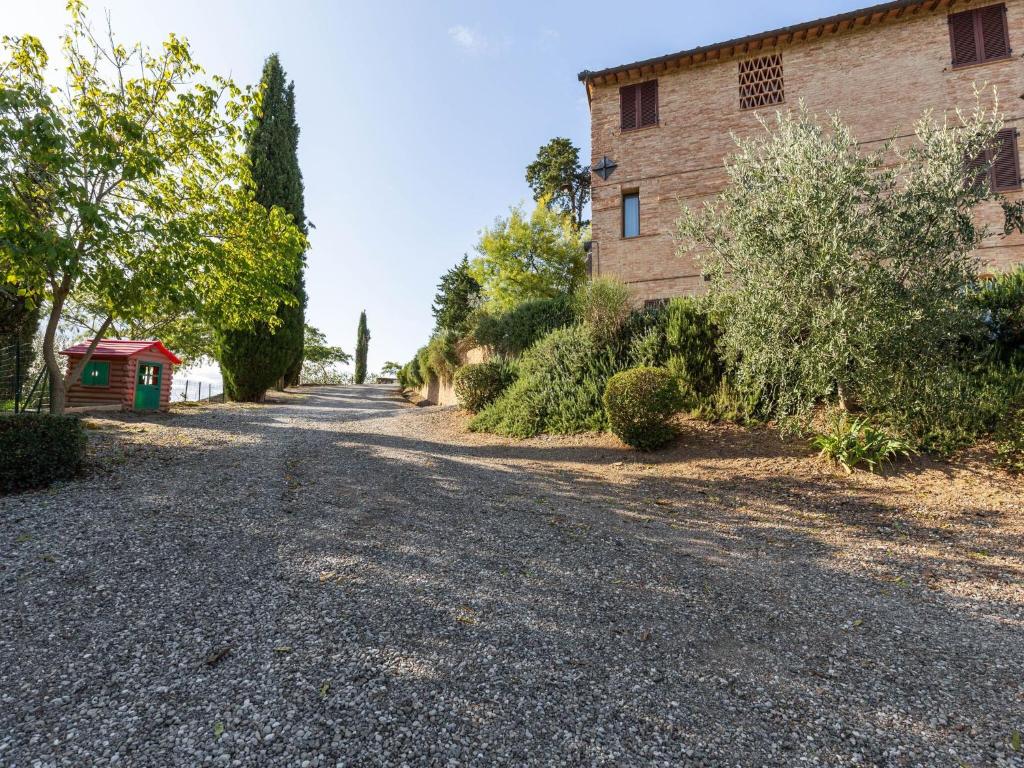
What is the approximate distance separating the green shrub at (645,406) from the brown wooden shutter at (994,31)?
12.6 m

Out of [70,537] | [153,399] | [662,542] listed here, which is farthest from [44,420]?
[153,399]

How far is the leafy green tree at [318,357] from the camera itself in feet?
140

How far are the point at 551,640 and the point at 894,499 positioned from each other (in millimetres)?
5026

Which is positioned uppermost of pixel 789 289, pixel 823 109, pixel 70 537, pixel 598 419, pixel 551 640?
pixel 823 109

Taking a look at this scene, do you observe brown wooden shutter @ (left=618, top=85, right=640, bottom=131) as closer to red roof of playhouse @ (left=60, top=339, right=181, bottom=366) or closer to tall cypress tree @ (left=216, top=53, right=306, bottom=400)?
tall cypress tree @ (left=216, top=53, right=306, bottom=400)

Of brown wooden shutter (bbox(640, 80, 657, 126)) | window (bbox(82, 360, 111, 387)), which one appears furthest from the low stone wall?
window (bbox(82, 360, 111, 387))

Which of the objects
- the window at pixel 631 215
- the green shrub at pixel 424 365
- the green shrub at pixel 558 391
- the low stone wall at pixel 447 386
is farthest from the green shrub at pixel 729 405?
the green shrub at pixel 424 365

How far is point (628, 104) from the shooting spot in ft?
47.4

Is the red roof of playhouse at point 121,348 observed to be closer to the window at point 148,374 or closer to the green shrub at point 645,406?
the window at point 148,374

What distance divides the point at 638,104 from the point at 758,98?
10.9 ft

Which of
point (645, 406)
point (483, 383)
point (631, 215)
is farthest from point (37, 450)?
point (631, 215)

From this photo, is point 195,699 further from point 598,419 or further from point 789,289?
point 598,419

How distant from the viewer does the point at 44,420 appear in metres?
5.16

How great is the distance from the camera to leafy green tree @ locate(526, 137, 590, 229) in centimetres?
2834
